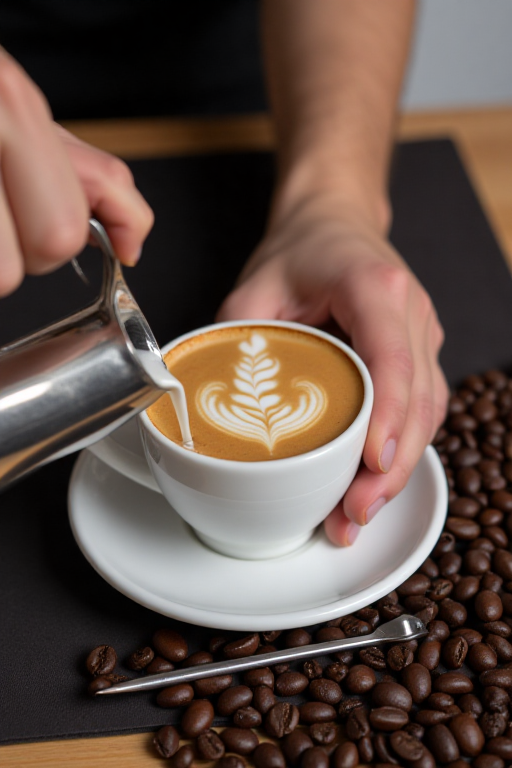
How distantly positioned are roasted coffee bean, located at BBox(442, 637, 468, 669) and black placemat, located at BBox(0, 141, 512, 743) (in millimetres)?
273

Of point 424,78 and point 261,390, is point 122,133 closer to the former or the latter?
point 261,390

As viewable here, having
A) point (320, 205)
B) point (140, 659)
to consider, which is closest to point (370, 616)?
point (140, 659)

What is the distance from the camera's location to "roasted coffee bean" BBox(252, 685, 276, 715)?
824 millimetres

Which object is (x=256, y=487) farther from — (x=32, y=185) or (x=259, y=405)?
(x=32, y=185)

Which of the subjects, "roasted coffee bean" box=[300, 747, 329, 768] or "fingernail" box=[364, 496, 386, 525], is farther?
"fingernail" box=[364, 496, 386, 525]

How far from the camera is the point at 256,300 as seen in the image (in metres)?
1.16

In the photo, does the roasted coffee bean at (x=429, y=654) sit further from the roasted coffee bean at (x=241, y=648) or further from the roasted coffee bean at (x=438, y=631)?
the roasted coffee bean at (x=241, y=648)

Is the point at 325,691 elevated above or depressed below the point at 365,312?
below

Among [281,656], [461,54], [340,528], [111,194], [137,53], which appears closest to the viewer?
[111,194]

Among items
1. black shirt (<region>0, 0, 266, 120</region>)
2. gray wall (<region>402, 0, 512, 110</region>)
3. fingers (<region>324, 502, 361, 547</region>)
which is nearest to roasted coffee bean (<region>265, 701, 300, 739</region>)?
fingers (<region>324, 502, 361, 547</region>)

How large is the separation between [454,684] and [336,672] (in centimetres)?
12

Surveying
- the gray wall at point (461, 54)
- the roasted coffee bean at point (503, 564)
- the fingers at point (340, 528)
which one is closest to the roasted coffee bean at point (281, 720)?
the fingers at point (340, 528)

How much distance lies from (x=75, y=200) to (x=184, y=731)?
0.53m

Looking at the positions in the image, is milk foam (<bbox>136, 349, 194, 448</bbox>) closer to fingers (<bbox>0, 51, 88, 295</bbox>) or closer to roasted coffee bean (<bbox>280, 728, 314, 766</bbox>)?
fingers (<bbox>0, 51, 88, 295</bbox>)
